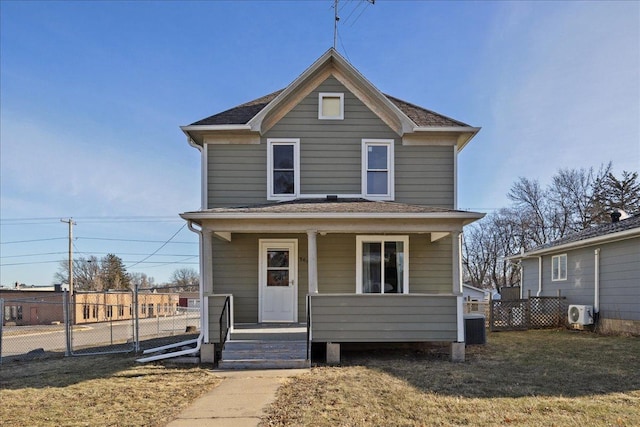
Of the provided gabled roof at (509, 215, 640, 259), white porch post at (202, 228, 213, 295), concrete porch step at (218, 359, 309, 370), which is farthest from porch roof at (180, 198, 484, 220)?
gabled roof at (509, 215, 640, 259)

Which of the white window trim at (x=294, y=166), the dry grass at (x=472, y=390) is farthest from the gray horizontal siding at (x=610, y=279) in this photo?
the white window trim at (x=294, y=166)

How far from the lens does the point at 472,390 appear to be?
243 inches

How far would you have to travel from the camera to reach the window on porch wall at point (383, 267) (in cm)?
1024

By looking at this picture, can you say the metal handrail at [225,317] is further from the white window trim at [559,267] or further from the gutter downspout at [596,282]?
the white window trim at [559,267]

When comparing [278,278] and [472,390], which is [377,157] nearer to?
[278,278]

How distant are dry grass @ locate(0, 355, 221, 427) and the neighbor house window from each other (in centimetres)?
1398

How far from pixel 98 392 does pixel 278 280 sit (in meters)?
4.69

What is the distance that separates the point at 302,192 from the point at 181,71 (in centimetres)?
645

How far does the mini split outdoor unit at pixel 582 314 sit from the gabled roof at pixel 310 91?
23.9 ft

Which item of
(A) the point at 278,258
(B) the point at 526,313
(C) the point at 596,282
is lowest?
(B) the point at 526,313

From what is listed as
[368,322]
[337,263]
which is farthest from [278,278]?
[368,322]

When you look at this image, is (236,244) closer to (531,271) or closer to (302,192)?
(302,192)

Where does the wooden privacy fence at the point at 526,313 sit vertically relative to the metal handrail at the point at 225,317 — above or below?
below

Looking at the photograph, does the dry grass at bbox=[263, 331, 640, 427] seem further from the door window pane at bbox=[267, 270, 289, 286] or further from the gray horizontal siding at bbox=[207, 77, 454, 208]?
the gray horizontal siding at bbox=[207, 77, 454, 208]
